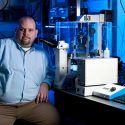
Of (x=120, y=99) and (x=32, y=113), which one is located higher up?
(x=120, y=99)

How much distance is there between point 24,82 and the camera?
2.58 metres

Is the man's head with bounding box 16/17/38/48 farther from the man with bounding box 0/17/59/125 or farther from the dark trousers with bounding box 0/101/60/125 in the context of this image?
the dark trousers with bounding box 0/101/60/125

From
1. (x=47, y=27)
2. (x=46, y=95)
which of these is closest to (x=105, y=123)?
(x=46, y=95)

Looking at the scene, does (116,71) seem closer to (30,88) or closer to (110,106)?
(110,106)

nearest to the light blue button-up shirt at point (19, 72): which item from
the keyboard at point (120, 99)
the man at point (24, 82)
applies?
the man at point (24, 82)

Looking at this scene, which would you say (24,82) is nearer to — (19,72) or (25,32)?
(19,72)

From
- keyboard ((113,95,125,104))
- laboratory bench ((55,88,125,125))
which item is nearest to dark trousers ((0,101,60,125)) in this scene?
laboratory bench ((55,88,125,125))

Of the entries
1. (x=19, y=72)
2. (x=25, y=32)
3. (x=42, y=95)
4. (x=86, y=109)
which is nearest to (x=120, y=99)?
(x=86, y=109)

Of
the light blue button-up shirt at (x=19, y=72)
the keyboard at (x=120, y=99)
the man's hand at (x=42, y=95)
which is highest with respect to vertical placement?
the light blue button-up shirt at (x=19, y=72)

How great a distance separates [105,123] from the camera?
7.71 feet

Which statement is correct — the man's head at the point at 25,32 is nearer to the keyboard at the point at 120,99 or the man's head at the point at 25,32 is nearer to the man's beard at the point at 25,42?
the man's beard at the point at 25,42

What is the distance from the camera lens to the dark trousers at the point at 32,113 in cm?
255

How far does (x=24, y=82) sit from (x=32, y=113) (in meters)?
0.27

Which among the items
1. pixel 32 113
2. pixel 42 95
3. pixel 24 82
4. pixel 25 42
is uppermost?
pixel 25 42
